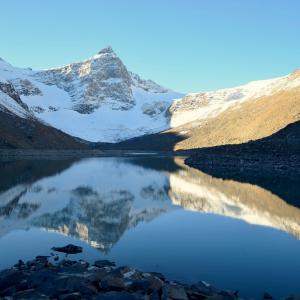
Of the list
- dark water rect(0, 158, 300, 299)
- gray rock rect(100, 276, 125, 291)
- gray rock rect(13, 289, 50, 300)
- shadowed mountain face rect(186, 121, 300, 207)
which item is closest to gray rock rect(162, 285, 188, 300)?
gray rock rect(100, 276, 125, 291)

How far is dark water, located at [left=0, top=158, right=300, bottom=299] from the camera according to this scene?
1193 inches

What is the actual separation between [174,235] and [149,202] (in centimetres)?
2314

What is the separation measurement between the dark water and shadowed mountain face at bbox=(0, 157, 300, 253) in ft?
0.35

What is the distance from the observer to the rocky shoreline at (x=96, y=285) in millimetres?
23219

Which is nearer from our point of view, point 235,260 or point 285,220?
point 235,260

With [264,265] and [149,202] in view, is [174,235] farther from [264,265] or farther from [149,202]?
[149,202]

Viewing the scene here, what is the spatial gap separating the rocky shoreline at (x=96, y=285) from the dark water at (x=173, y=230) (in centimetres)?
255

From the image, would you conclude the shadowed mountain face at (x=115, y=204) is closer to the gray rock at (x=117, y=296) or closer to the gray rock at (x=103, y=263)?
the gray rock at (x=103, y=263)

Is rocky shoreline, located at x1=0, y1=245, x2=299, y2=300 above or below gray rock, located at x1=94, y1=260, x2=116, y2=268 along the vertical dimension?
above

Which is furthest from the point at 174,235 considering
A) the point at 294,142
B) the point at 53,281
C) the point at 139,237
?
the point at 294,142

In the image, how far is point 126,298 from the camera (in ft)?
73.8

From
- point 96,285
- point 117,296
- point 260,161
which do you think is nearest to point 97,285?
point 96,285

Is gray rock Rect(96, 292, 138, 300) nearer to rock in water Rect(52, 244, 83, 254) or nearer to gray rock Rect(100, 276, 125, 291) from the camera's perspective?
gray rock Rect(100, 276, 125, 291)

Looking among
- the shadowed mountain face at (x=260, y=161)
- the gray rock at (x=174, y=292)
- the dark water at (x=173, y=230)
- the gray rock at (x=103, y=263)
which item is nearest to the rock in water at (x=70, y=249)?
the dark water at (x=173, y=230)
